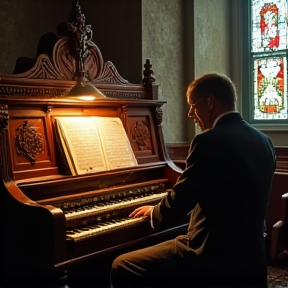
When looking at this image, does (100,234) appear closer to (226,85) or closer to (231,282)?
(231,282)

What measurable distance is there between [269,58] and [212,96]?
371 cm

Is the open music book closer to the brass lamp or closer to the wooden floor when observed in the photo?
the brass lamp

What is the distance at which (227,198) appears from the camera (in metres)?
2.21

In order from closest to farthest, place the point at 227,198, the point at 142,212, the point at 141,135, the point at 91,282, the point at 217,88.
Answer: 1. the point at 227,198
2. the point at 217,88
3. the point at 142,212
4. the point at 91,282
5. the point at 141,135

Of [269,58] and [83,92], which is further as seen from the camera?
[269,58]

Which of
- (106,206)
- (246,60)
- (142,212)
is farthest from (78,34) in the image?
(246,60)

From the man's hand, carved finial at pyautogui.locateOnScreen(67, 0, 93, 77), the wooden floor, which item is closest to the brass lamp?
carved finial at pyautogui.locateOnScreen(67, 0, 93, 77)

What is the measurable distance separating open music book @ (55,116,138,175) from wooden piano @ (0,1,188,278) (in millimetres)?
56

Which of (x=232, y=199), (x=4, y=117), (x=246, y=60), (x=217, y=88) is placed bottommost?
(x=232, y=199)

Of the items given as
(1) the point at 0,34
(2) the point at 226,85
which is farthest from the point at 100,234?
(1) the point at 0,34

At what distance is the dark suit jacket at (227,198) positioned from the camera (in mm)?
2213

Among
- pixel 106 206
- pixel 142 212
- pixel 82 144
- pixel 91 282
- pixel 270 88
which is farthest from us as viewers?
pixel 270 88

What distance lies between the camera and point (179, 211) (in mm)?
2307

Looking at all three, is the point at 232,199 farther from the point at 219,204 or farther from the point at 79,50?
the point at 79,50
